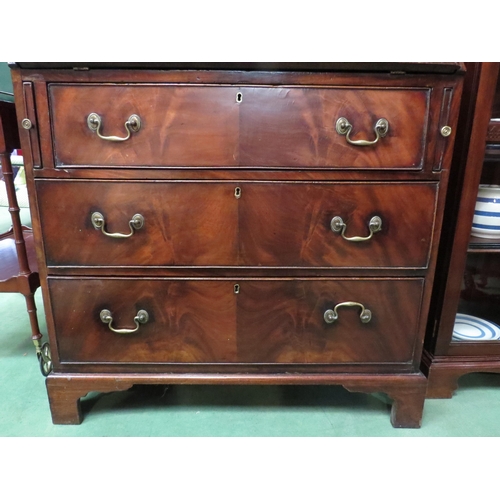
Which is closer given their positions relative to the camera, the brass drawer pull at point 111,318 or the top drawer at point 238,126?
the top drawer at point 238,126

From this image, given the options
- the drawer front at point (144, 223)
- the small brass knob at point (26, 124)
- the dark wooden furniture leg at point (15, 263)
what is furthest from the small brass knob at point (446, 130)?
the dark wooden furniture leg at point (15, 263)

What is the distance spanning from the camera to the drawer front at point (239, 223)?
0.81 metres

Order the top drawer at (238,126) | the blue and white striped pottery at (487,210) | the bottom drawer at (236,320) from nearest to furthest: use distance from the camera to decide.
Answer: the top drawer at (238,126), the bottom drawer at (236,320), the blue and white striped pottery at (487,210)

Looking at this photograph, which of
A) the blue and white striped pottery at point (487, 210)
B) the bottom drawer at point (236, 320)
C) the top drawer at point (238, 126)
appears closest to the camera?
the top drawer at point (238, 126)

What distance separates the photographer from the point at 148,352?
0.92 metres

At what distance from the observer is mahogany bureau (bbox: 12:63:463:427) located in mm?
766

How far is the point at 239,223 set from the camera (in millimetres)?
830

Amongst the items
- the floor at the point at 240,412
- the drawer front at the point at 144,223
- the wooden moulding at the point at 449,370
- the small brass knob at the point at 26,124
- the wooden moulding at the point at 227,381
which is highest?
the small brass knob at the point at 26,124

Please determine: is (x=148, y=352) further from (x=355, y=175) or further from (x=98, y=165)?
(x=355, y=175)

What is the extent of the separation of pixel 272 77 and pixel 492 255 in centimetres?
86

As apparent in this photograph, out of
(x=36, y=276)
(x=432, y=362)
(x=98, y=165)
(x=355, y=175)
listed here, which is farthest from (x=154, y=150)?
(x=432, y=362)

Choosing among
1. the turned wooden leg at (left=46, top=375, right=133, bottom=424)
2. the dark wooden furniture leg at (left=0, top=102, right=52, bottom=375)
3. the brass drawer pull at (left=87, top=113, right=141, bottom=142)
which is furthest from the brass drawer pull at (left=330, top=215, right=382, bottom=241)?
the dark wooden furniture leg at (left=0, top=102, right=52, bottom=375)

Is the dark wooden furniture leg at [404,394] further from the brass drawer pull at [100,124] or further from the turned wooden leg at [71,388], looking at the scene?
the brass drawer pull at [100,124]

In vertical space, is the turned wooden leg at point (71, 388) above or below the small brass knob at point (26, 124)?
below
